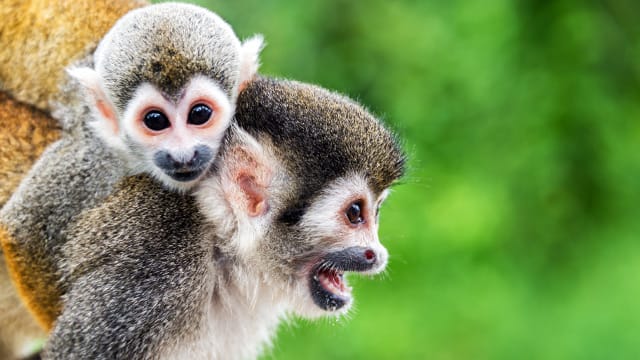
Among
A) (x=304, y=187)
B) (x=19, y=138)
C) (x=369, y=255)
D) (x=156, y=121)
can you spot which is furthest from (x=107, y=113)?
(x=369, y=255)

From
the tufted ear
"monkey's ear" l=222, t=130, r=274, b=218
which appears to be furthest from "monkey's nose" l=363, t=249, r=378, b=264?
the tufted ear

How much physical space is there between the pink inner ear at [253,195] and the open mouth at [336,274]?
277 mm

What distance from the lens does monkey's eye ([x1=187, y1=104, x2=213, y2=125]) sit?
134 inches

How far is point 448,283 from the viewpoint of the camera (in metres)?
6.04

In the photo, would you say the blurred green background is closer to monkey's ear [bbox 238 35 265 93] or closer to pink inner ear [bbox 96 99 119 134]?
monkey's ear [bbox 238 35 265 93]

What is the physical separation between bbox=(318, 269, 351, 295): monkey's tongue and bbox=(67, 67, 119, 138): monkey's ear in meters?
0.92

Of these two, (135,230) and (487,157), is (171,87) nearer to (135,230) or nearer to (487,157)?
(135,230)

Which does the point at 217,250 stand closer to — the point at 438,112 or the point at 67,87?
the point at 67,87

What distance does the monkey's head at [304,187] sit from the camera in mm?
3361

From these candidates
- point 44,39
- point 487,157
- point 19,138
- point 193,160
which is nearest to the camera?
point 193,160

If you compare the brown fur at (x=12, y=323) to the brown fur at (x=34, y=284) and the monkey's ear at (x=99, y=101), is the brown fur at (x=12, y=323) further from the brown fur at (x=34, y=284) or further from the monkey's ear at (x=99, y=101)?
the monkey's ear at (x=99, y=101)

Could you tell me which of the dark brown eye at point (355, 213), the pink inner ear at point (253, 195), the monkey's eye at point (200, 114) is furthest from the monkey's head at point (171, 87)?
the dark brown eye at point (355, 213)

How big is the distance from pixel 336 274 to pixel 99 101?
3.57 feet

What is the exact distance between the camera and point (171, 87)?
342 cm
